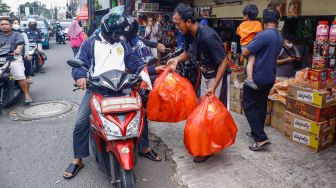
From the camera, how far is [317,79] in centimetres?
376

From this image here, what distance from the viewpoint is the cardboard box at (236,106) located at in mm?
5301

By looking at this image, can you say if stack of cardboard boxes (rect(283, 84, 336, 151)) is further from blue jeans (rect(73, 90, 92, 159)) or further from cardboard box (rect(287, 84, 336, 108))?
blue jeans (rect(73, 90, 92, 159))

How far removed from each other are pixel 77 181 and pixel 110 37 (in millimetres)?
1620

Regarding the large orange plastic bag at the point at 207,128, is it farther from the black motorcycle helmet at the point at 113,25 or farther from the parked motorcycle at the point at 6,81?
the parked motorcycle at the point at 6,81

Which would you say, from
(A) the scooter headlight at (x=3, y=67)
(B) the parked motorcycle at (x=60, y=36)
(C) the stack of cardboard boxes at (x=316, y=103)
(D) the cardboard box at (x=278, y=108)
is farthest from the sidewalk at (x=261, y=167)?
(B) the parked motorcycle at (x=60, y=36)

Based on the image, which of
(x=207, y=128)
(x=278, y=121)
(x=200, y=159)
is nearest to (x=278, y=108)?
(x=278, y=121)

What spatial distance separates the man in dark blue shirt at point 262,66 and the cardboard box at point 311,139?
0.49 m

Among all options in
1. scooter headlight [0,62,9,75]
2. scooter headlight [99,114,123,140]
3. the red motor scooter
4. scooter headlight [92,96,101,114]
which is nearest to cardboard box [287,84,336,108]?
the red motor scooter

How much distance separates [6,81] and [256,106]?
478 centimetres

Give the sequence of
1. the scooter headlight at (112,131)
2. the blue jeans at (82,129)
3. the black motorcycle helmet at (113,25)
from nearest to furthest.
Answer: the scooter headlight at (112,131) < the black motorcycle helmet at (113,25) < the blue jeans at (82,129)

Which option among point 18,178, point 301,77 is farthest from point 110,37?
point 301,77

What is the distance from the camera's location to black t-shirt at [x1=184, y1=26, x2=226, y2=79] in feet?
11.3

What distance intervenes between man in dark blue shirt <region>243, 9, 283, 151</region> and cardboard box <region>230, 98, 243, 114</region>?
1.39 meters

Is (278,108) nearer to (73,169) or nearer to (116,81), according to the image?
(116,81)
